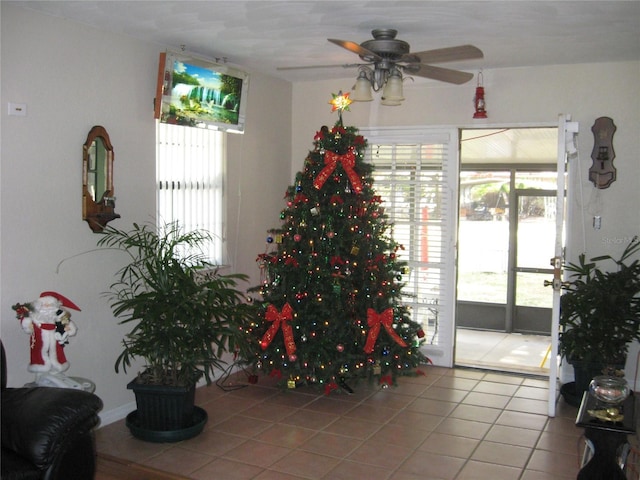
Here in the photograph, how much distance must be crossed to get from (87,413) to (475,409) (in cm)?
281

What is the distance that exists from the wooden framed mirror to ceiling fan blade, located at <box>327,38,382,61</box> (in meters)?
1.56


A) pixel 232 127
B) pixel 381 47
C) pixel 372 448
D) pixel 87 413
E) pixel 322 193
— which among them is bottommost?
pixel 372 448

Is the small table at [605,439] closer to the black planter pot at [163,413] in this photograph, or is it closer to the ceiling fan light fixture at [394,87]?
the ceiling fan light fixture at [394,87]

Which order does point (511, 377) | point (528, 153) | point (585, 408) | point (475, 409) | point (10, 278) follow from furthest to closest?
point (528, 153), point (511, 377), point (475, 409), point (10, 278), point (585, 408)

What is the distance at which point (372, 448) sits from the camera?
4.00 metres

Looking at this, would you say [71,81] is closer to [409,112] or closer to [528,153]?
[409,112]

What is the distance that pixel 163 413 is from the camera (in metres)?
4.03

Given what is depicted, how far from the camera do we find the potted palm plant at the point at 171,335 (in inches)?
153

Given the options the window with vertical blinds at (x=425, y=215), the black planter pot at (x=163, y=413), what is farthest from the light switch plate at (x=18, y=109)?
the window with vertical blinds at (x=425, y=215)

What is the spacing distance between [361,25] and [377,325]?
208 cm

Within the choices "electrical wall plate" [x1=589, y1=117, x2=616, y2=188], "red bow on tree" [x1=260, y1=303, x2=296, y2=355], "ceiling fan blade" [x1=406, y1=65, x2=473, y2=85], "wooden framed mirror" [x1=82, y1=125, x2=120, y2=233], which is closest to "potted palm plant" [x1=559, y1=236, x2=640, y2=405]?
"electrical wall plate" [x1=589, y1=117, x2=616, y2=188]

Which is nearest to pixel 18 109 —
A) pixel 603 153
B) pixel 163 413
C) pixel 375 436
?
pixel 163 413

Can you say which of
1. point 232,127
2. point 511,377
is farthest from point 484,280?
point 232,127

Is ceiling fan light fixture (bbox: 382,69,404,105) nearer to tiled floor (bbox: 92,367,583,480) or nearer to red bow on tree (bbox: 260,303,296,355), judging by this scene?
red bow on tree (bbox: 260,303,296,355)
